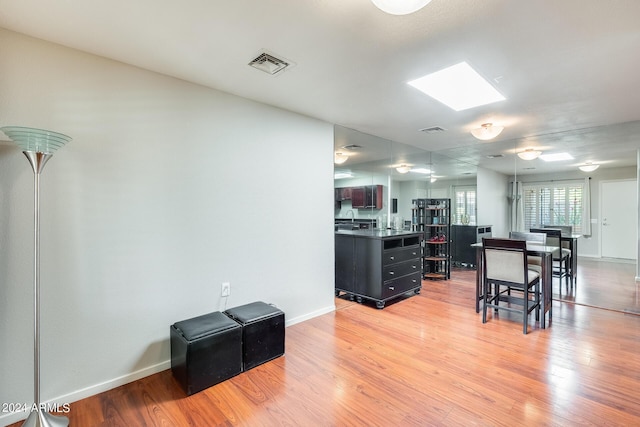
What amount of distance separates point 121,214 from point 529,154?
16.9ft

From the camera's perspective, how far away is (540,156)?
4.32m

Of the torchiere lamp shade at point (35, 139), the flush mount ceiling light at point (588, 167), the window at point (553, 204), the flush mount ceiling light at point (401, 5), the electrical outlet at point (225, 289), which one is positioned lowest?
the electrical outlet at point (225, 289)

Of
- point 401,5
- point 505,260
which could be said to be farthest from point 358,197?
point 401,5

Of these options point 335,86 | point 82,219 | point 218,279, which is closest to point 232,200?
point 218,279

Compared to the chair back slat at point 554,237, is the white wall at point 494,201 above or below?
above

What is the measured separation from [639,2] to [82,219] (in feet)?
11.5

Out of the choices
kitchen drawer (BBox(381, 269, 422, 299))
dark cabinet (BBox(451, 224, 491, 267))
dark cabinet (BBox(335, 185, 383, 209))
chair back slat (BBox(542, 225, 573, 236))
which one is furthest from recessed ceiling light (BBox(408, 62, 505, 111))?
dark cabinet (BBox(451, 224, 491, 267))

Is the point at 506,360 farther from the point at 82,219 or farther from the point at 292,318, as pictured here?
the point at 82,219

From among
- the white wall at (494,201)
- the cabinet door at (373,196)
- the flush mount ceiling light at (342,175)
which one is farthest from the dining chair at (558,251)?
the flush mount ceiling light at (342,175)

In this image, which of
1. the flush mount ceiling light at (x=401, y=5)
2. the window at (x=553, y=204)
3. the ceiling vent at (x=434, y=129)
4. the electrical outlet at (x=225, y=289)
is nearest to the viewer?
the flush mount ceiling light at (x=401, y=5)

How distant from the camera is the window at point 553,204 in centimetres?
406

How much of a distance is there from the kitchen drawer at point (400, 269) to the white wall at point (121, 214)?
1509 millimetres

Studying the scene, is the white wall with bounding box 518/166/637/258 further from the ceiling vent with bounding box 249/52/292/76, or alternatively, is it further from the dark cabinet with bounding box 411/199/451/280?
the ceiling vent with bounding box 249/52/292/76

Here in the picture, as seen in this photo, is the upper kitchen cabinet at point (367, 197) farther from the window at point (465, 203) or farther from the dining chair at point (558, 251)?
the dining chair at point (558, 251)
